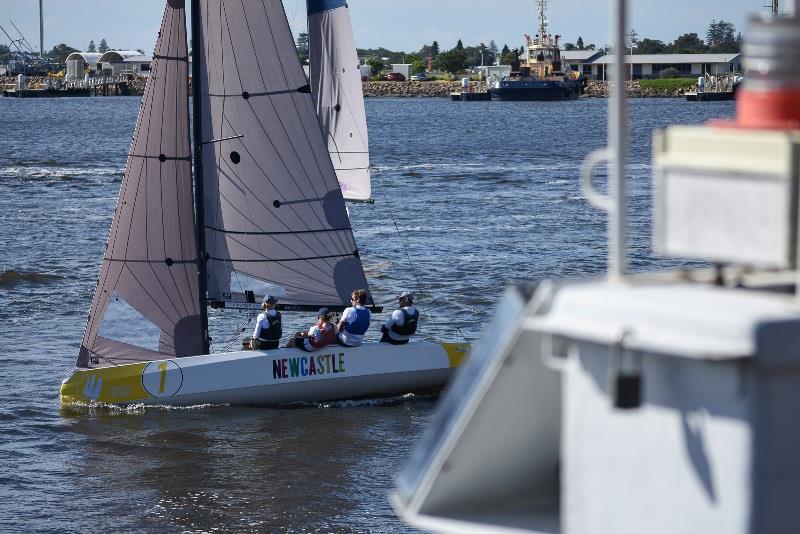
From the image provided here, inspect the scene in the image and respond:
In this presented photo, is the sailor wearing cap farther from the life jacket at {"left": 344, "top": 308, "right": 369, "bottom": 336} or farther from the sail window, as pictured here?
Result: the sail window

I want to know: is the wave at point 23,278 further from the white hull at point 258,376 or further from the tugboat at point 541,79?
the tugboat at point 541,79

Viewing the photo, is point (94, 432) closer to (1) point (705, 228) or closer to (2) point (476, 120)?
(1) point (705, 228)

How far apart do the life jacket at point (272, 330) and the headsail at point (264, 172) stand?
1.46 meters

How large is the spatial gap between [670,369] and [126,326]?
55.1ft

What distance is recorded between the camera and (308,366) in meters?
18.8

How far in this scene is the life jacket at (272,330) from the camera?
715 inches

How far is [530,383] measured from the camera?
327 centimetres

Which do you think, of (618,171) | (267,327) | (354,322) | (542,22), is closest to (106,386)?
(267,327)

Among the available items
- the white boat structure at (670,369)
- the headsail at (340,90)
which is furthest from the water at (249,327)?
the white boat structure at (670,369)

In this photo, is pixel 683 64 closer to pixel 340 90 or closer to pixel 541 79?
pixel 541 79

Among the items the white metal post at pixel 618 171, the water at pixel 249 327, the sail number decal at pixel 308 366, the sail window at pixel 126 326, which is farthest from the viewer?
the sail window at pixel 126 326

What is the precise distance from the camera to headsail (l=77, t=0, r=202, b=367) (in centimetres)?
1877

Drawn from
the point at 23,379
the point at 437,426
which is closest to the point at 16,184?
the point at 23,379

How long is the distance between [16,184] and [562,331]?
57.4 m
